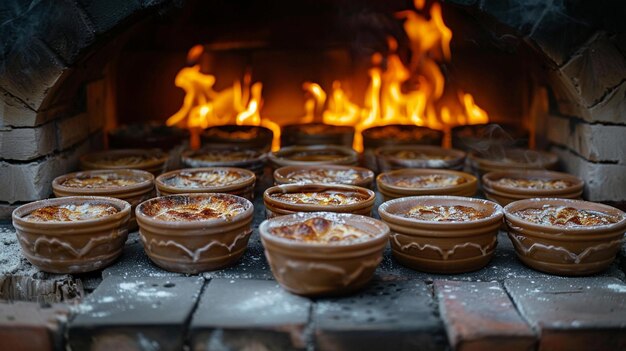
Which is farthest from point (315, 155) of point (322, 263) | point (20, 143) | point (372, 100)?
point (322, 263)

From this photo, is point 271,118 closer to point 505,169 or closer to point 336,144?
point 336,144

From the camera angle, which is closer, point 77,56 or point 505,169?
point 77,56

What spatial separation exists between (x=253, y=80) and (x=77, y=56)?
250 cm

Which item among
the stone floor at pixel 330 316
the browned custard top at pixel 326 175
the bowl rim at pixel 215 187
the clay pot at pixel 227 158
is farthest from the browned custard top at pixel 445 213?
the clay pot at pixel 227 158

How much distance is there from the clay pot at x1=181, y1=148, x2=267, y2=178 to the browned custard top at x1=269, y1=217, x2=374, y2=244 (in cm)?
156

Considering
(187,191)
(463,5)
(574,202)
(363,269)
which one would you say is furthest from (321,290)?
(463,5)

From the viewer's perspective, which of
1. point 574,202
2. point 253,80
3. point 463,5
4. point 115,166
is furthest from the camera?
point 253,80

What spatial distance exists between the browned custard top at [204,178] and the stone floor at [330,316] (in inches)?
38.4

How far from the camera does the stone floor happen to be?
114 inches

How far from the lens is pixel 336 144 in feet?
19.0

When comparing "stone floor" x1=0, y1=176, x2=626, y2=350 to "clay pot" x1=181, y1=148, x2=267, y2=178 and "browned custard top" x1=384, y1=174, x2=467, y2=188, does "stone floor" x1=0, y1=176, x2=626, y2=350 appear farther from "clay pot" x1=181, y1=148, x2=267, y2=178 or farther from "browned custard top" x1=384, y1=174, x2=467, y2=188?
"clay pot" x1=181, y1=148, x2=267, y2=178

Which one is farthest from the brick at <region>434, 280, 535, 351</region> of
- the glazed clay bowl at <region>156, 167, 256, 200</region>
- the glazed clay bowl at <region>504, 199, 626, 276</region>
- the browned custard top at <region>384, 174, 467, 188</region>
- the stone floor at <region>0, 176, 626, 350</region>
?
the glazed clay bowl at <region>156, 167, 256, 200</region>

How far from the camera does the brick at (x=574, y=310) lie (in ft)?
9.54

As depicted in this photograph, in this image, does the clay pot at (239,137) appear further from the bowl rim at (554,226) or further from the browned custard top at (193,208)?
the bowl rim at (554,226)
